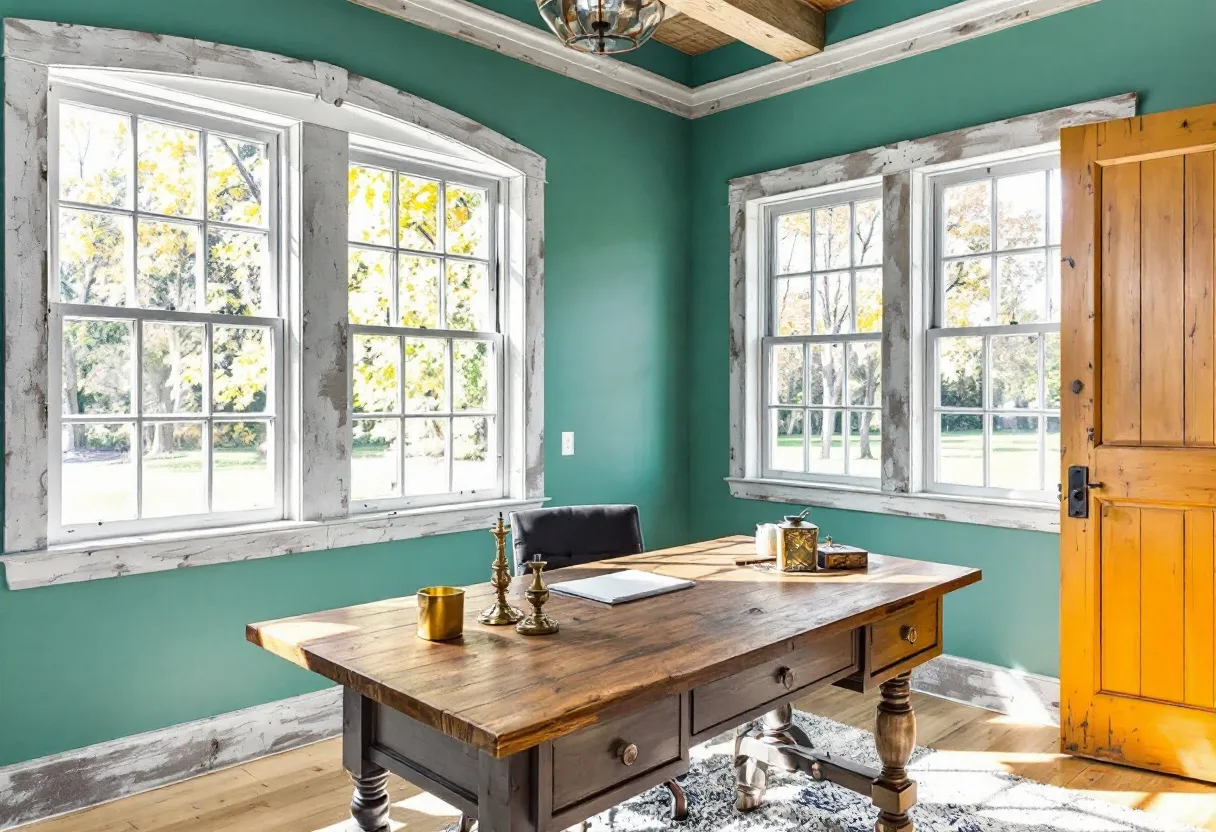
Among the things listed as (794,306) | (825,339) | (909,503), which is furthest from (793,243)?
(909,503)

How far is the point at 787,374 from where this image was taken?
4641 millimetres

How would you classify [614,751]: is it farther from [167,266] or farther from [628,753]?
[167,266]

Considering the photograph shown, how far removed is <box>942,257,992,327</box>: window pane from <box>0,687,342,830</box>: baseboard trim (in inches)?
128

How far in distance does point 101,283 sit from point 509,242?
1.78m

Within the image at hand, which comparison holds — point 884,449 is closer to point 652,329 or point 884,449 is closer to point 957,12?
point 652,329

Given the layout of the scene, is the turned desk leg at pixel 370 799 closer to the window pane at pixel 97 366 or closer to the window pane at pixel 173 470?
the window pane at pixel 173 470

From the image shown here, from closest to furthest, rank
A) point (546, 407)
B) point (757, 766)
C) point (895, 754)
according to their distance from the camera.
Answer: point (895, 754), point (757, 766), point (546, 407)

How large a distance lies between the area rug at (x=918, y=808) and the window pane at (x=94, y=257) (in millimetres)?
2468

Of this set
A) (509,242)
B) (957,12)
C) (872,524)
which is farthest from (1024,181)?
(509,242)

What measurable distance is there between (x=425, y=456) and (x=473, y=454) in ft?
0.88

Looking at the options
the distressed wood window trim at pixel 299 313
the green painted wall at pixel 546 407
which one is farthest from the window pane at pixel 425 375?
the green painted wall at pixel 546 407

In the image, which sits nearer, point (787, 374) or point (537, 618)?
point (537, 618)

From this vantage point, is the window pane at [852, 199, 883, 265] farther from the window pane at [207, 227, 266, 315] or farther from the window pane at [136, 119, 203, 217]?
the window pane at [136, 119, 203, 217]

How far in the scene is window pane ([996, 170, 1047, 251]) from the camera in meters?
3.71
